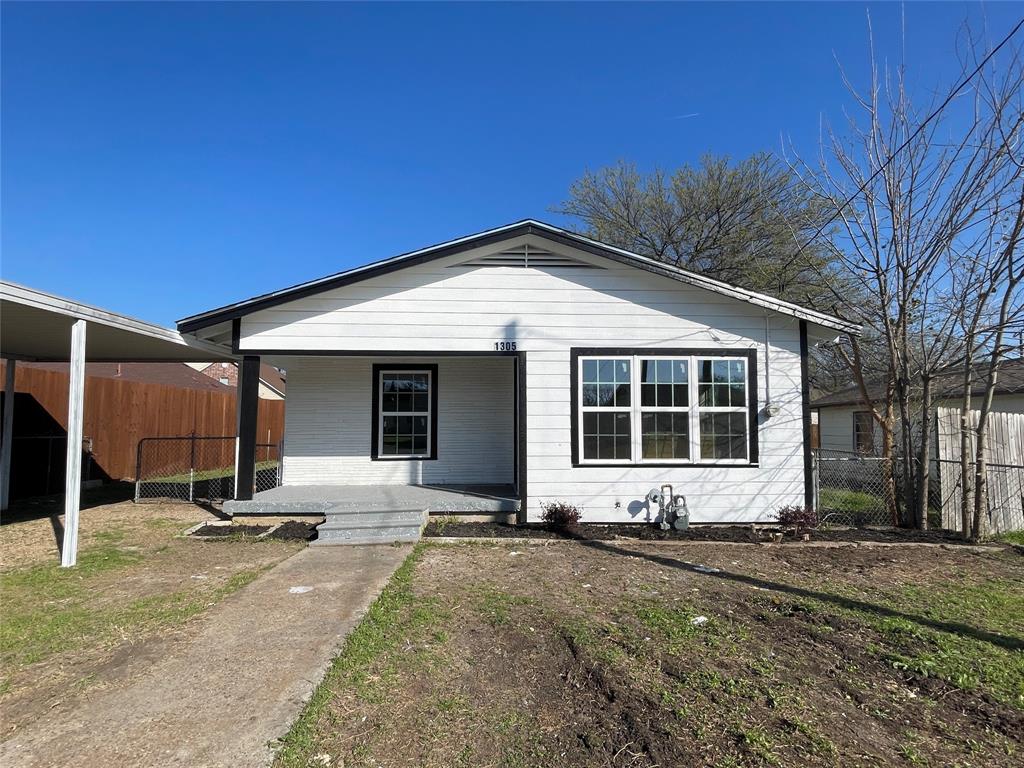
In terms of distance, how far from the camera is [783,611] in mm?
4691

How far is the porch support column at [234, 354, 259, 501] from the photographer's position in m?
8.07

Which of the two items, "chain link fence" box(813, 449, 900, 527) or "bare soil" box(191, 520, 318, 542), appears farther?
"chain link fence" box(813, 449, 900, 527)

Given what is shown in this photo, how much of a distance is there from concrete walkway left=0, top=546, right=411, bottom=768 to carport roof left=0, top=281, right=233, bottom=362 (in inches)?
146

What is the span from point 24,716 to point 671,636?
12.8 ft

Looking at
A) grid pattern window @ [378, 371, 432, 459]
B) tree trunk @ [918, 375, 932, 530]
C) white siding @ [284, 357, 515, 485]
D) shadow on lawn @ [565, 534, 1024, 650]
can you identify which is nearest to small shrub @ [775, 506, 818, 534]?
tree trunk @ [918, 375, 932, 530]

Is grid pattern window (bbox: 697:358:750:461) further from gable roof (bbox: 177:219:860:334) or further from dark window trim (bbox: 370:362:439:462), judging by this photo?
dark window trim (bbox: 370:362:439:462)

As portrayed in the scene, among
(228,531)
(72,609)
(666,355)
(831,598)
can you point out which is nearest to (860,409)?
(666,355)

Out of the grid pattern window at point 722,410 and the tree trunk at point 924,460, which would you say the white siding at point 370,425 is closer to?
the grid pattern window at point 722,410

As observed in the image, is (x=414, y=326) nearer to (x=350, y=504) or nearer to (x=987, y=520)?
(x=350, y=504)

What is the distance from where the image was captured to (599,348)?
323 inches

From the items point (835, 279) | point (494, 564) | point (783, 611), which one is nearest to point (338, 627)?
point (494, 564)

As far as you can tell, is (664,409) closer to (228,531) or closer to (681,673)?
(681,673)

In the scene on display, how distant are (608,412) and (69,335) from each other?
313 inches

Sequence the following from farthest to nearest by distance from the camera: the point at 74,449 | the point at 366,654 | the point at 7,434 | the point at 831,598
Answer: 1. the point at 7,434
2. the point at 74,449
3. the point at 831,598
4. the point at 366,654
